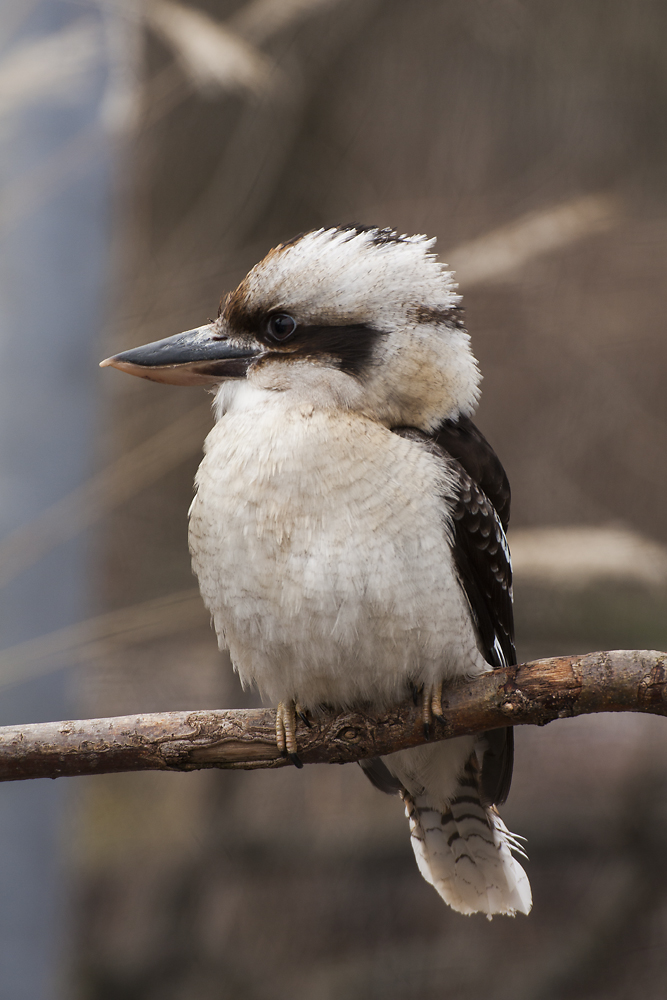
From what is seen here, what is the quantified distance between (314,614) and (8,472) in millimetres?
1053

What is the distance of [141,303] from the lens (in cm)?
182

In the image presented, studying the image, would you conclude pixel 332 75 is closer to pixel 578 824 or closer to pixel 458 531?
pixel 458 531

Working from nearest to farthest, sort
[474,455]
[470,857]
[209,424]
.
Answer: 1. [474,455]
2. [470,857]
3. [209,424]

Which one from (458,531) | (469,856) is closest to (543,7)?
(458,531)

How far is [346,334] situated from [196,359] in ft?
0.56

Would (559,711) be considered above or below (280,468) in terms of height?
below

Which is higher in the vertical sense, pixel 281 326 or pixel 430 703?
pixel 281 326

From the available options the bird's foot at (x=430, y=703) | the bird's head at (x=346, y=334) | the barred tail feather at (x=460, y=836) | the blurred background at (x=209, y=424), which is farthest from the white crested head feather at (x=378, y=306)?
the blurred background at (x=209, y=424)

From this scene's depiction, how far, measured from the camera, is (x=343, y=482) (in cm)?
82

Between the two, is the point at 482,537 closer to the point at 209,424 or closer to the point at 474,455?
the point at 474,455

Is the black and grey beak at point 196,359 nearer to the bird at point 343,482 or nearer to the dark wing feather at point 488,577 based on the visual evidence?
the bird at point 343,482

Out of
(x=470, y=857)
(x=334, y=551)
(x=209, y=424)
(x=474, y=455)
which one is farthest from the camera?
(x=209, y=424)

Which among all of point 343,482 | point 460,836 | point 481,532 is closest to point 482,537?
point 481,532

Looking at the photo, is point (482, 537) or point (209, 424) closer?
point (482, 537)
